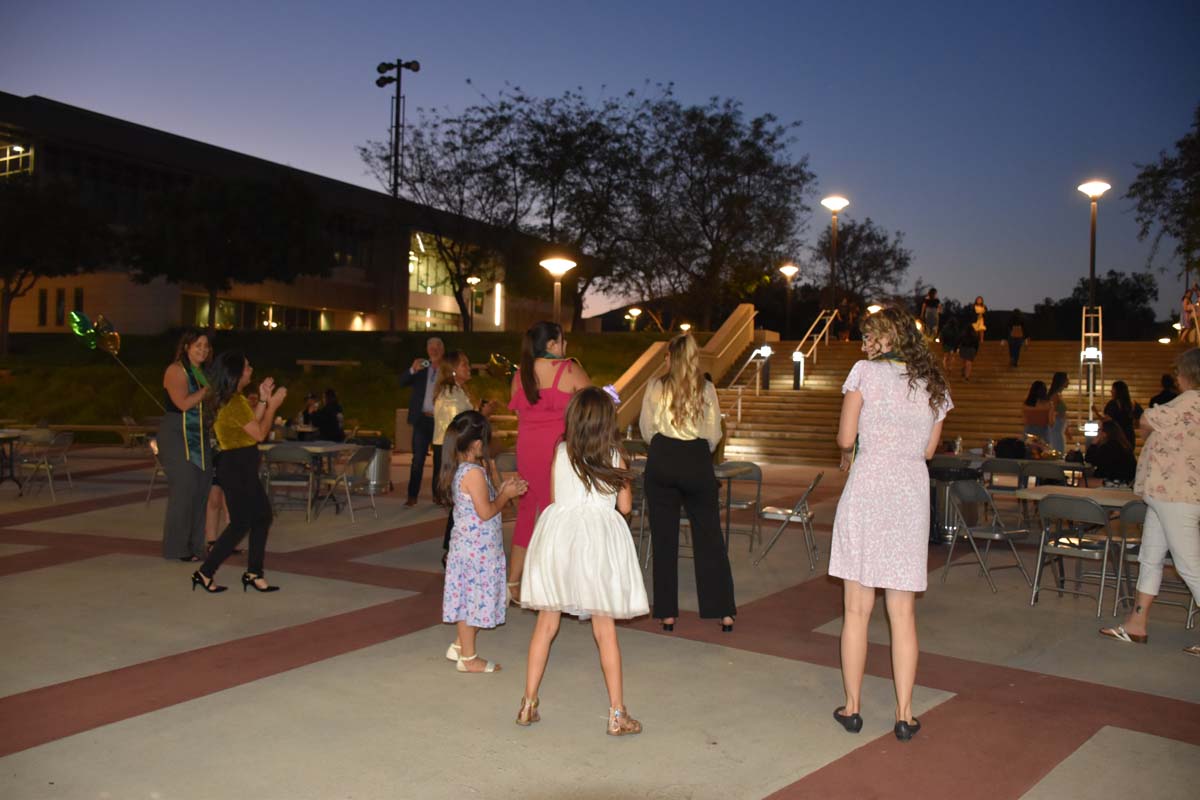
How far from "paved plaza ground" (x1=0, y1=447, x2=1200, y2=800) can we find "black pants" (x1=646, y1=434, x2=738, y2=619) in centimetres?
22

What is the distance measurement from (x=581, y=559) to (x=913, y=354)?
1.65 metres

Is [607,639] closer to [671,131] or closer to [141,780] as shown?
[141,780]

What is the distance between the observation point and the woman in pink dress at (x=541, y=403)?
6.23 meters

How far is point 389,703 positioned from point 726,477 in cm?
415

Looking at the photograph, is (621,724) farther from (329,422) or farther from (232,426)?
(329,422)

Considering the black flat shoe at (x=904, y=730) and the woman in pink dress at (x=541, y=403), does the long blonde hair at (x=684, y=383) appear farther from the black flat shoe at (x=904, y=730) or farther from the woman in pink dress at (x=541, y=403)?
the black flat shoe at (x=904, y=730)

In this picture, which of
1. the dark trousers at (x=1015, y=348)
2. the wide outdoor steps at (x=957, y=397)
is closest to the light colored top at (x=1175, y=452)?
the wide outdoor steps at (x=957, y=397)

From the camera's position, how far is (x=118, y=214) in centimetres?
4094

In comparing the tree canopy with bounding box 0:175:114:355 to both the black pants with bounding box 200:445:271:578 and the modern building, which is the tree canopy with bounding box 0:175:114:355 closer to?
the modern building

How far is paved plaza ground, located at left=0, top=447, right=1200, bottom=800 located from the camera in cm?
385

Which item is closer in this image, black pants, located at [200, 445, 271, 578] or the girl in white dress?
the girl in white dress

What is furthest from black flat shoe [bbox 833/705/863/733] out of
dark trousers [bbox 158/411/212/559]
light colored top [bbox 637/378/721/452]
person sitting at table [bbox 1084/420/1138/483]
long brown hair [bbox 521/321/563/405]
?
dark trousers [bbox 158/411/212/559]

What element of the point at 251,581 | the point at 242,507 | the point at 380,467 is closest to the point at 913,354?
the point at 242,507

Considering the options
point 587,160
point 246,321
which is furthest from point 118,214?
point 587,160
